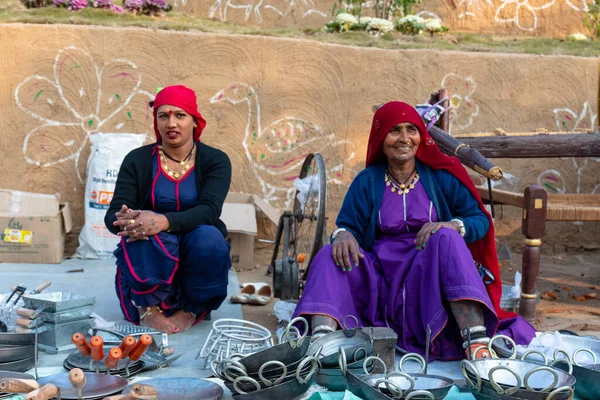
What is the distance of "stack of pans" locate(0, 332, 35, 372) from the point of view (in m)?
3.05

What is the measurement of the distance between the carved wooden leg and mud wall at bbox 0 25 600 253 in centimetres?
243

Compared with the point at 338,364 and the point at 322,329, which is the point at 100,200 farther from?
the point at 338,364

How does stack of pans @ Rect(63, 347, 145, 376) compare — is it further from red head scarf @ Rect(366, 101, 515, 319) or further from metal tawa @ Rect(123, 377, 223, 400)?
red head scarf @ Rect(366, 101, 515, 319)

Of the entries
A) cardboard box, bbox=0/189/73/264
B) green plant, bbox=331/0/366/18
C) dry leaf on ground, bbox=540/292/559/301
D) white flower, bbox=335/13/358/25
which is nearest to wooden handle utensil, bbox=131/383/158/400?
cardboard box, bbox=0/189/73/264

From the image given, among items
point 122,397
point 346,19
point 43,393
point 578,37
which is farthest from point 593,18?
point 43,393

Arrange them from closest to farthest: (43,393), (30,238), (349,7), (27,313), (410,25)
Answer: (43,393)
(27,313)
(30,238)
(410,25)
(349,7)

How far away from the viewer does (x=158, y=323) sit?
3941mm

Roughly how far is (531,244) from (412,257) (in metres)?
1.17

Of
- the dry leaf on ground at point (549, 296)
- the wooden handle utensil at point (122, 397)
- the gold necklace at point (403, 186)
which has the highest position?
the gold necklace at point (403, 186)

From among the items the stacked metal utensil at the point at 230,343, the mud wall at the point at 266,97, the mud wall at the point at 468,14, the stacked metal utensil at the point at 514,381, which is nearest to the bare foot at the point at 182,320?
the stacked metal utensil at the point at 230,343

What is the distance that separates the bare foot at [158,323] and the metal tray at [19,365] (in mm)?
828

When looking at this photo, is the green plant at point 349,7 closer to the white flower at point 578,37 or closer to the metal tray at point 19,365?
the white flower at point 578,37

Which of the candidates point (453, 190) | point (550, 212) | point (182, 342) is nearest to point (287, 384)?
point (182, 342)

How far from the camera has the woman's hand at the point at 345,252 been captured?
3.55 m
